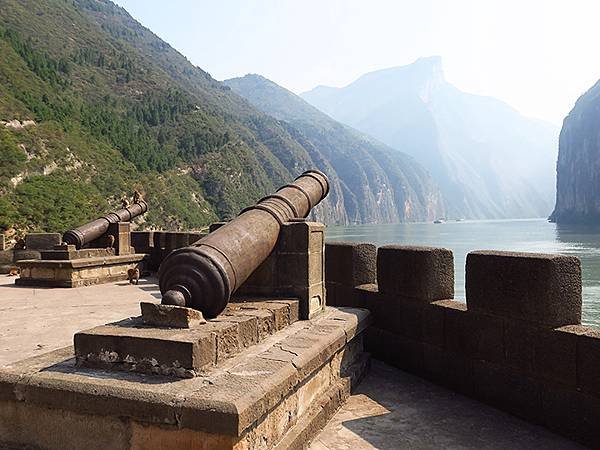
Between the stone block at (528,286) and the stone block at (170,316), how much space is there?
104 inches

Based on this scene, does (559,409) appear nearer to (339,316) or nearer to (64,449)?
(339,316)

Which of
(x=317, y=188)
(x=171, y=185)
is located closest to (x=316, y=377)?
(x=317, y=188)

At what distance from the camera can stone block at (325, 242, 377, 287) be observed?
7086 millimetres

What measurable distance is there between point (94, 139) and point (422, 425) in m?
67.7

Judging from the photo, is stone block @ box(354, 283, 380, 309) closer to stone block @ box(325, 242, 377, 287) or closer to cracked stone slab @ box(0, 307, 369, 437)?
stone block @ box(325, 242, 377, 287)

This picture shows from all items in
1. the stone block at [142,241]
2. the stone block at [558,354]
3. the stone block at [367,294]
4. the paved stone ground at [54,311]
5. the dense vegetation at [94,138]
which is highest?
the dense vegetation at [94,138]

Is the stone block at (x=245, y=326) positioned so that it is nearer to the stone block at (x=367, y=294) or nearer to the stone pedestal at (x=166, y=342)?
the stone pedestal at (x=166, y=342)

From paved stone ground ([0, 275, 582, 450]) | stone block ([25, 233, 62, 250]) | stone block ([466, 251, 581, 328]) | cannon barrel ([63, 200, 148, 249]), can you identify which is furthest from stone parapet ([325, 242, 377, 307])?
stone block ([25, 233, 62, 250])

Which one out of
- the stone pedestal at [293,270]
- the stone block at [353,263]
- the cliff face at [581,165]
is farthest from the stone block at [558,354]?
the cliff face at [581,165]

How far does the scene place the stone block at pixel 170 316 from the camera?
4145 mm

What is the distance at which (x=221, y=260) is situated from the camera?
15.3ft

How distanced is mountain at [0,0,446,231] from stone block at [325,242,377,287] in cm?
4033

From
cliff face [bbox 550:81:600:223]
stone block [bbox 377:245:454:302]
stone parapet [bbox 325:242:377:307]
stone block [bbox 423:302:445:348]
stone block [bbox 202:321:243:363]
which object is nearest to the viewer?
stone block [bbox 202:321:243:363]

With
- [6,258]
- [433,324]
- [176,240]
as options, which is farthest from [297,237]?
[6,258]
